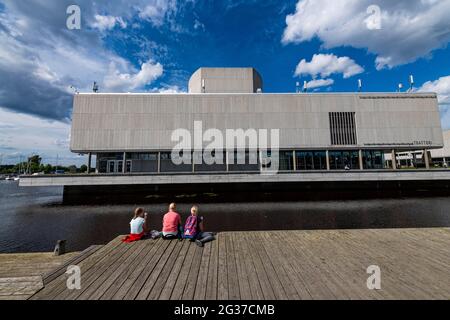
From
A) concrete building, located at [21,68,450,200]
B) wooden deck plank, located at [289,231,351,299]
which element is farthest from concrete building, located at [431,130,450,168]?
wooden deck plank, located at [289,231,351,299]

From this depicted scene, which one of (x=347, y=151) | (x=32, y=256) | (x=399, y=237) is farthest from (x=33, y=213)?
(x=347, y=151)

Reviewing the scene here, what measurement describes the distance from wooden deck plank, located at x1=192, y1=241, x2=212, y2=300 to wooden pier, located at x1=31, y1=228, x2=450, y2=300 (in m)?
0.02

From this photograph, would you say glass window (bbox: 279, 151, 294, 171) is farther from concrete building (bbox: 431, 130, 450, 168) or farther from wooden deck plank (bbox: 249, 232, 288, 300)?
concrete building (bbox: 431, 130, 450, 168)

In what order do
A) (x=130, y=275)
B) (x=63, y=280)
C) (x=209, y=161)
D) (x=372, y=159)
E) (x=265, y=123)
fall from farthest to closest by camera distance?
(x=372, y=159) → (x=209, y=161) → (x=265, y=123) → (x=130, y=275) → (x=63, y=280)

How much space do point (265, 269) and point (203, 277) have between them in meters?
1.49

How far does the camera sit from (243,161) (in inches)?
1655

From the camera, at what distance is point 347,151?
4297 cm

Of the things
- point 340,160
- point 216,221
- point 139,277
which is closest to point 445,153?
point 340,160

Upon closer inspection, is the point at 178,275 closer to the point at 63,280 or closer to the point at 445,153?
the point at 63,280

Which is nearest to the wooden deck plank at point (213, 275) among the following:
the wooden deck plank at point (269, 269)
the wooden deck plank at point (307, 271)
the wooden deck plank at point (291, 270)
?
the wooden deck plank at point (269, 269)

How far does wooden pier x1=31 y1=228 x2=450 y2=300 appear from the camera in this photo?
3.82 metres

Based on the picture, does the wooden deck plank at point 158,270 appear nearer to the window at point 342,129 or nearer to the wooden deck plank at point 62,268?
the wooden deck plank at point 62,268

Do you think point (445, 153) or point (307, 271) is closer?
point (307, 271)

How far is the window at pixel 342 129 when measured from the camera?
40594 mm
